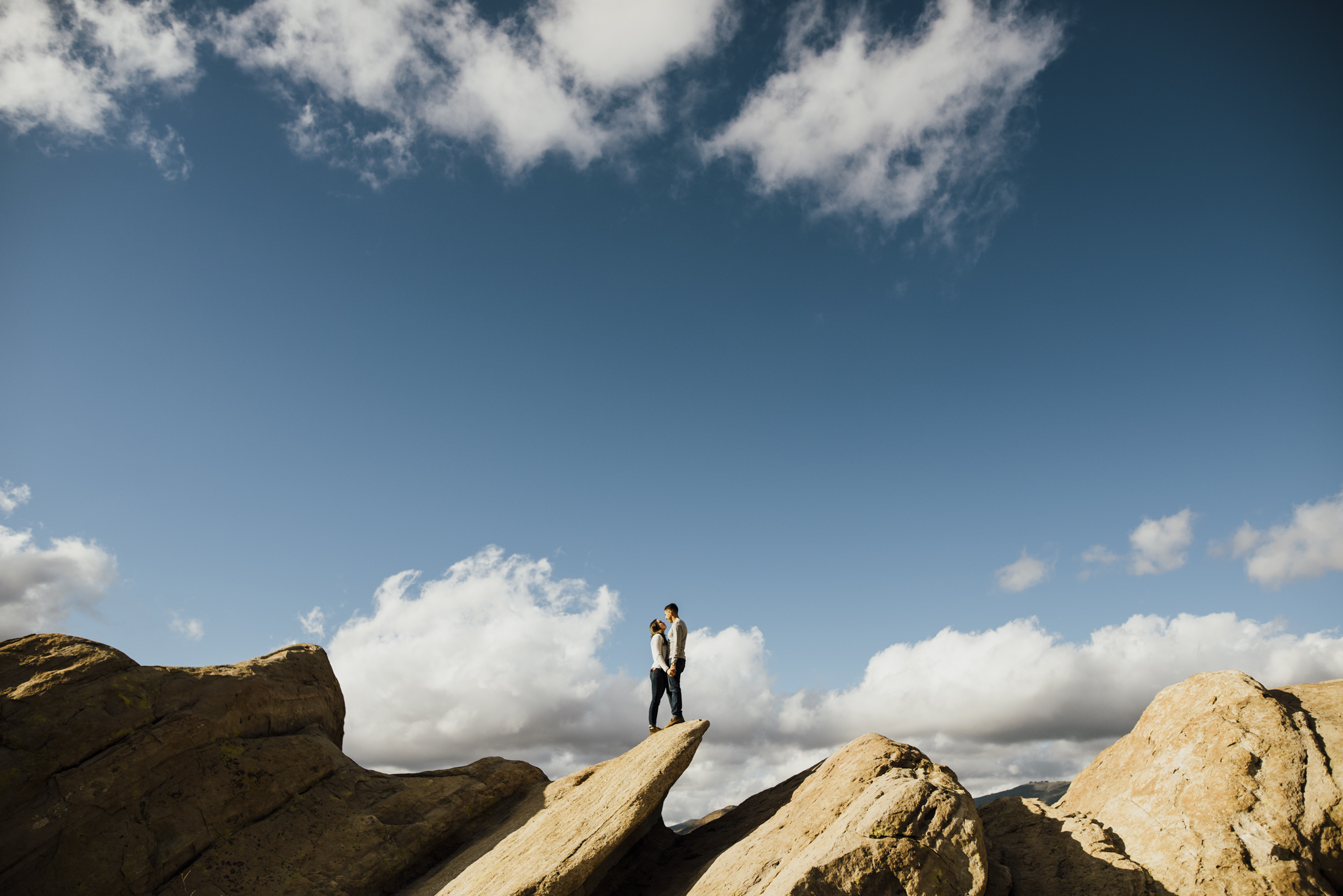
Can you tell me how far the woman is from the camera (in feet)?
A: 83.7

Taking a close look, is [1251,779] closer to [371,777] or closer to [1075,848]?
[1075,848]

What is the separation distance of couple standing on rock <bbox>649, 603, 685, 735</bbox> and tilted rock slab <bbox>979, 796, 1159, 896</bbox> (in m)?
10.8

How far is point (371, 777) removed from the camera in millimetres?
24281

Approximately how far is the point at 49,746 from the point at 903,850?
2324cm

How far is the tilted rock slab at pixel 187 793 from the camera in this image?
18.5 meters

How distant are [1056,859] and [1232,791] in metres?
5.07

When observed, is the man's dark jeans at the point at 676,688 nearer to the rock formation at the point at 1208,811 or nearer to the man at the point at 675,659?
the man at the point at 675,659

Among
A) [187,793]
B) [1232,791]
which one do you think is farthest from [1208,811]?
[187,793]

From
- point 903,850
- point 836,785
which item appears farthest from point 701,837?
point 903,850

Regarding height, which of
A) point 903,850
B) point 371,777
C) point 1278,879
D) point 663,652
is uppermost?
point 663,652

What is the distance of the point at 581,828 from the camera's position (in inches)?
790

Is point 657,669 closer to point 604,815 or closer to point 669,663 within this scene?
point 669,663

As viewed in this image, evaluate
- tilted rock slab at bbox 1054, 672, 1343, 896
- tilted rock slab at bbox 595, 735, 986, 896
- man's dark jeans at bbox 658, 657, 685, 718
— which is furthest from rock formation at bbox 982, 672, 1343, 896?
man's dark jeans at bbox 658, 657, 685, 718

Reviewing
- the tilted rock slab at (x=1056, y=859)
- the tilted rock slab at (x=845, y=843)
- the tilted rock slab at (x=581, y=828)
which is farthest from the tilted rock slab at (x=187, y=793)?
the tilted rock slab at (x=1056, y=859)
